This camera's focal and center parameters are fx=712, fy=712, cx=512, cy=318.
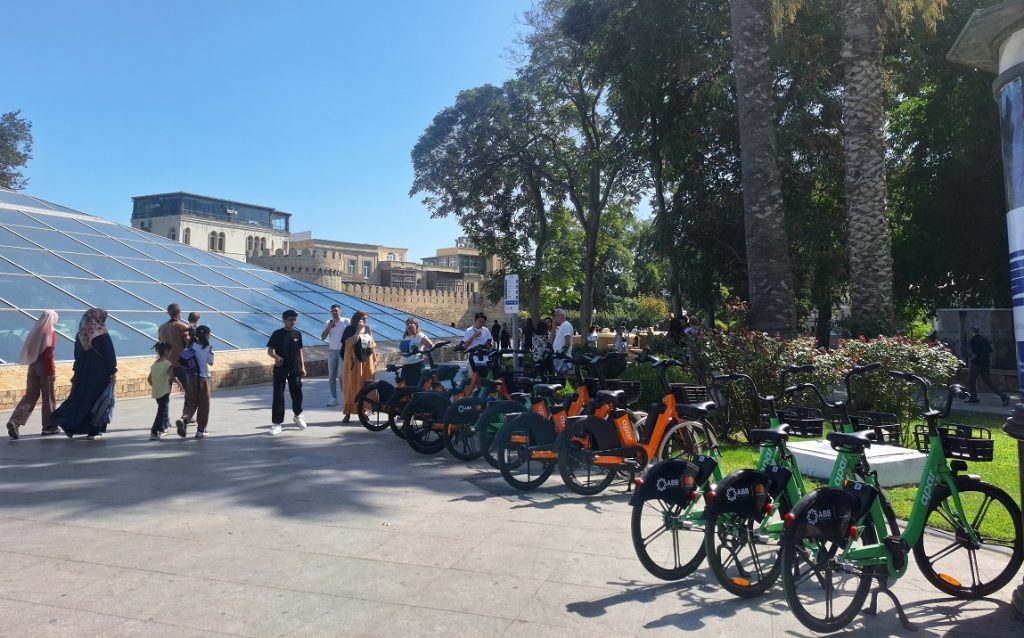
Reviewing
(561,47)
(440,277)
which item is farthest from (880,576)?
(440,277)

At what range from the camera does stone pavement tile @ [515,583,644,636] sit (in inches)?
134

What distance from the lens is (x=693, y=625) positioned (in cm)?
342

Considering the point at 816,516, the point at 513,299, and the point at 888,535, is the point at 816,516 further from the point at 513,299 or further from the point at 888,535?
the point at 513,299

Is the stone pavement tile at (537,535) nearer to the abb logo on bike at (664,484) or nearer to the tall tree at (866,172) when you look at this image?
the abb logo on bike at (664,484)

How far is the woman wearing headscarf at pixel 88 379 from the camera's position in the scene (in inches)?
320

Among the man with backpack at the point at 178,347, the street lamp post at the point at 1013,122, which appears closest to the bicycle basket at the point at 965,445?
the street lamp post at the point at 1013,122

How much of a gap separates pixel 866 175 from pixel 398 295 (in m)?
43.8

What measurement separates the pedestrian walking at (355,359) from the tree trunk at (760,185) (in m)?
5.61

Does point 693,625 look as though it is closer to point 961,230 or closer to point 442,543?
point 442,543

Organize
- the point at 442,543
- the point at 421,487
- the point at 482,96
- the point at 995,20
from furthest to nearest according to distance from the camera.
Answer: the point at 482,96 → the point at 421,487 → the point at 442,543 → the point at 995,20

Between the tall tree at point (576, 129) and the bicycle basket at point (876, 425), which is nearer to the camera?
the bicycle basket at point (876, 425)

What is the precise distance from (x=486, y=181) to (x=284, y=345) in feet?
57.5

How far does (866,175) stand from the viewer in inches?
459

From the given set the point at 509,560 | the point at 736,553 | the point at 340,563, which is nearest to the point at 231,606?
the point at 340,563
